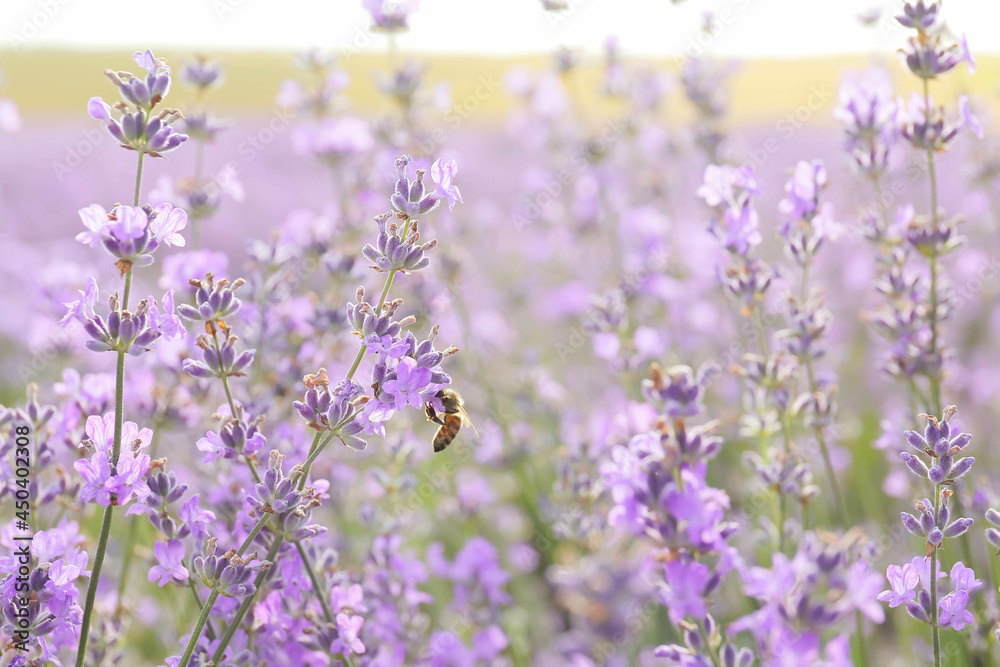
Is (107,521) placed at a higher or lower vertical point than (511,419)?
higher

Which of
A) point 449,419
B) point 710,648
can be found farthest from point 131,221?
point 710,648

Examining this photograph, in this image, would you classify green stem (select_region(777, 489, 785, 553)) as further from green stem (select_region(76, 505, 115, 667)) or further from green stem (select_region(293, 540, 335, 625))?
green stem (select_region(76, 505, 115, 667))

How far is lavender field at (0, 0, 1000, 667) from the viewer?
134 cm

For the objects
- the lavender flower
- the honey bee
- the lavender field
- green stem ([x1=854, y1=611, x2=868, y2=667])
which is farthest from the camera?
the lavender flower

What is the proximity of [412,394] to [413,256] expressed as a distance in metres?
0.24

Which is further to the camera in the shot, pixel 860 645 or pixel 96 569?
pixel 860 645

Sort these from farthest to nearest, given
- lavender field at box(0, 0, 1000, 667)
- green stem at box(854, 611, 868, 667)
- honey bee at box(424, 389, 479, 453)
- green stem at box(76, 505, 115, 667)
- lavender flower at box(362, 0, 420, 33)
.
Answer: lavender flower at box(362, 0, 420, 33) < honey bee at box(424, 389, 479, 453) < green stem at box(854, 611, 868, 667) < lavender field at box(0, 0, 1000, 667) < green stem at box(76, 505, 115, 667)

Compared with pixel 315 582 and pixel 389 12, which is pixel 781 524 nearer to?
pixel 315 582

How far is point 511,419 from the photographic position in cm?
418

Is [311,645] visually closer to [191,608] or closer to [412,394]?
[412,394]

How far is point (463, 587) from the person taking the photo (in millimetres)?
2543

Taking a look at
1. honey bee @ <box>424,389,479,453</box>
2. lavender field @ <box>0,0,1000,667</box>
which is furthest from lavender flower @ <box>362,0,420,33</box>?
honey bee @ <box>424,389,479,453</box>

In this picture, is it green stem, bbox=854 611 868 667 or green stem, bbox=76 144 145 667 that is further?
green stem, bbox=854 611 868 667

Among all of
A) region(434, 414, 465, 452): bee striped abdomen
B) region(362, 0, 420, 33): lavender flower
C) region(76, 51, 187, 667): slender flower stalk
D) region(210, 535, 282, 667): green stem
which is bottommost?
region(210, 535, 282, 667): green stem
